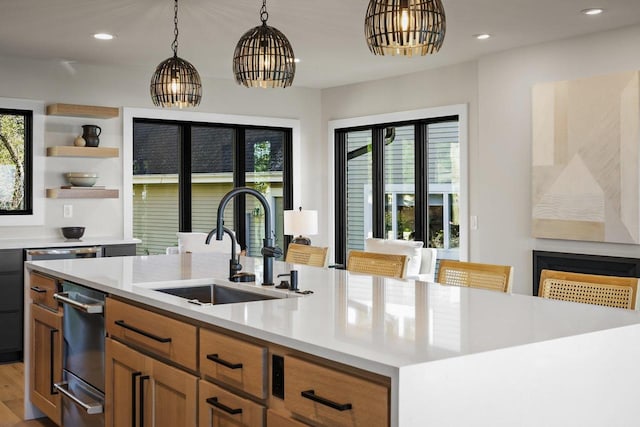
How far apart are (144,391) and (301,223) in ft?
14.7

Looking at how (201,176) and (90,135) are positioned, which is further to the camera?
(201,176)

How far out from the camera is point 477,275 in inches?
129

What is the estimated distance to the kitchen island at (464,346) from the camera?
1673 millimetres

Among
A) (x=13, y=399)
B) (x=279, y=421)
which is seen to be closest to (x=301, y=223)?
(x=13, y=399)

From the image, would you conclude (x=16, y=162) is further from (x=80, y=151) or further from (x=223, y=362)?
(x=223, y=362)

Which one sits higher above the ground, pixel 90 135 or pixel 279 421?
pixel 90 135

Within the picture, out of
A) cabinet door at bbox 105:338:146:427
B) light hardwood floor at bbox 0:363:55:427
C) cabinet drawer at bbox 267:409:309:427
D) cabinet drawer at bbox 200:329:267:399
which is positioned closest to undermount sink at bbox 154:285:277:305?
cabinet door at bbox 105:338:146:427

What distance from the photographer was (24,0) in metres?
4.57

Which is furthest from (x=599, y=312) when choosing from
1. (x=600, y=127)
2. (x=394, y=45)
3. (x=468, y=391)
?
(x=600, y=127)

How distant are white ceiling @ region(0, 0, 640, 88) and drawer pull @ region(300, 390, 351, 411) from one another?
325cm

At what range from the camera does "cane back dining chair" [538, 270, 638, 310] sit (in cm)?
264

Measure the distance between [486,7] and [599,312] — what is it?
292 cm

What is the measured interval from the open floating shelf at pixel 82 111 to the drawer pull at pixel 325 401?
5146 mm

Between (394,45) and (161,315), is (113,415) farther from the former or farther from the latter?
(394,45)
